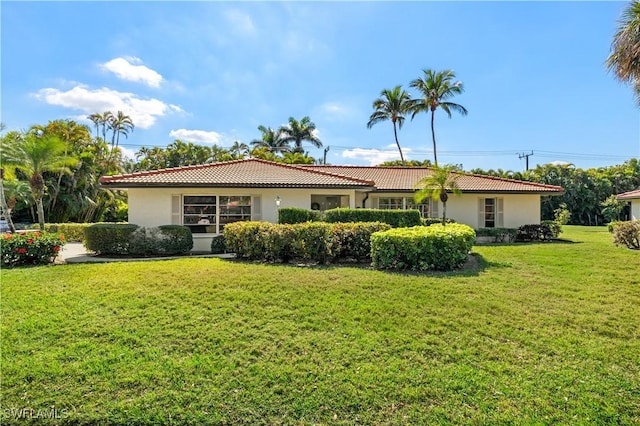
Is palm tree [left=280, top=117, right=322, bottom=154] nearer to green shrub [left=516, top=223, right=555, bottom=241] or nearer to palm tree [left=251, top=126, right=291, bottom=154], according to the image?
palm tree [left=251, top=126, right=291, bottom=154]

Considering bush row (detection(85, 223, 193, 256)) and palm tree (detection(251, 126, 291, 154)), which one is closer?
bush row (detection(85, 223, 193, 256))

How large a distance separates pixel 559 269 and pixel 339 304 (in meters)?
6.82

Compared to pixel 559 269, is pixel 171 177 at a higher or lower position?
higher

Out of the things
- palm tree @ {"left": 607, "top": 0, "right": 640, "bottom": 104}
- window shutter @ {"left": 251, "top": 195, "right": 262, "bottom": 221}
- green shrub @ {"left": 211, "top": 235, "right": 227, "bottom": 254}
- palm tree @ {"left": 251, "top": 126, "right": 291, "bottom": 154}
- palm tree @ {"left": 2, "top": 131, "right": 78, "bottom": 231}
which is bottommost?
green shrub @ {"left": 211, "top": 235, "right": 227, "bottom": 254}

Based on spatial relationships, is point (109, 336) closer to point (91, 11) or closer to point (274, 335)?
point (274, 335)

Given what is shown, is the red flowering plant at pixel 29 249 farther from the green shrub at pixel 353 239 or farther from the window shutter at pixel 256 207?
the green shrub at pixel 353 239

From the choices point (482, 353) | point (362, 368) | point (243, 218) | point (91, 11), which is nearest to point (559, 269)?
point (482, 353)

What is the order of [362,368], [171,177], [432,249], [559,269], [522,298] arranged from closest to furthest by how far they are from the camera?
[362,368]
[522,298]
[432,249]
[559,269]
[171,177]

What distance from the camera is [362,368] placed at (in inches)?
173

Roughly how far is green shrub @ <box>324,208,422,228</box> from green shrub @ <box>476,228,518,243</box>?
674 cm

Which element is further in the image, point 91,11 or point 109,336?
point 91,11

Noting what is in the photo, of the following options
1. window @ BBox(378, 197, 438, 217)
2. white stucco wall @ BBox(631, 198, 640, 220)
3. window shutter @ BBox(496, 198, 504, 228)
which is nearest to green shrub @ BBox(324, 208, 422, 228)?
window @ BBox(378, 197, 438, 217)

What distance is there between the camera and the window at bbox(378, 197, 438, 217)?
19.3 meters

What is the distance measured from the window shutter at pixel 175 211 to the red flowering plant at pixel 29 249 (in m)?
4.26
